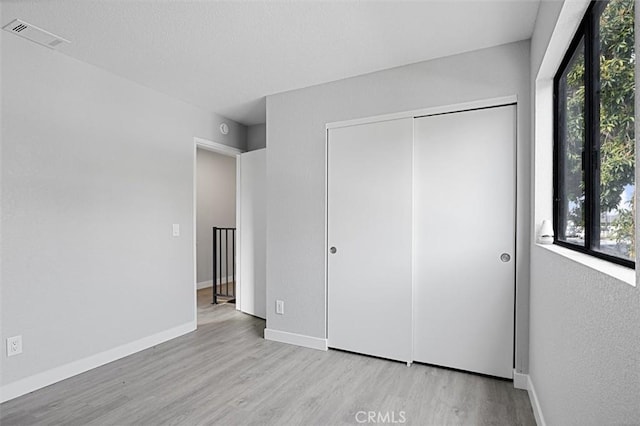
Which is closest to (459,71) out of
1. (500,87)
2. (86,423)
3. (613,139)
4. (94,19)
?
(500,87)

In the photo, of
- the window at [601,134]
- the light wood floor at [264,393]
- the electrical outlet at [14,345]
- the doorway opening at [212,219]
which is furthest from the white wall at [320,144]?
the doorway opening at [212,219]

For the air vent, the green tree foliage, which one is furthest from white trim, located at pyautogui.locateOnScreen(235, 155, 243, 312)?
the green tree foliage

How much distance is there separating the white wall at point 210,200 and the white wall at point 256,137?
1.47 meters

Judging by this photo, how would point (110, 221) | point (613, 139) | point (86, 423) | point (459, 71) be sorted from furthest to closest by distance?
point (110, 221) → point (459, 71) → point (86, 423) → point (613, 139)

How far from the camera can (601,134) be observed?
1.27 meters

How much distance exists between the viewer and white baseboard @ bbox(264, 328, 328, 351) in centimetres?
312

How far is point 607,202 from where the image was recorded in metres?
1.21

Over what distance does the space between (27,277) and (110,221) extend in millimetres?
702

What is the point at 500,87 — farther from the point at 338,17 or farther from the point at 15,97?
the point at 15,97

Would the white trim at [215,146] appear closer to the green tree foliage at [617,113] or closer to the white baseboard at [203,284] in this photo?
the white baseboard at [203,284]

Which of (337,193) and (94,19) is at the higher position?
(94,19)

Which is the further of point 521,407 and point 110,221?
point 110,221

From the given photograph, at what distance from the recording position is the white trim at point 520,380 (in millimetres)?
2309

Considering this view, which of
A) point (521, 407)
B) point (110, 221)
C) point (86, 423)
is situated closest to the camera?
point (86, 423)
